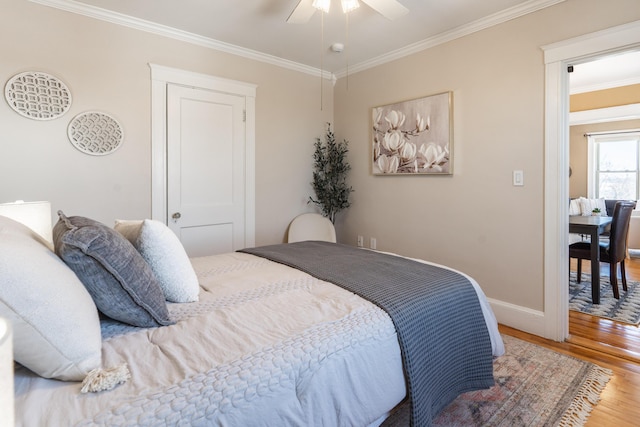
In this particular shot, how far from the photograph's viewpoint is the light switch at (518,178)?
8.74ft

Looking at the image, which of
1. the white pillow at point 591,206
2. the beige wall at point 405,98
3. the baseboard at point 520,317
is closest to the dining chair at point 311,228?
the beige wall at point 405,98

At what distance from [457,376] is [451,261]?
1.78 metres

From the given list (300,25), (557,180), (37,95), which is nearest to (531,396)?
(557,180)

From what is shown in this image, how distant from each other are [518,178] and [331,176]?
1.99 metres

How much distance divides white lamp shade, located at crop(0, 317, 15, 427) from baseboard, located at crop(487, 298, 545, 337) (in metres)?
3.08

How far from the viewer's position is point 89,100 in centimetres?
262

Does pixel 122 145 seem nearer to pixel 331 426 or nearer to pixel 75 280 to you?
pixel 75 280

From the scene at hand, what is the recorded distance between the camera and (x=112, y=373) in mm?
836

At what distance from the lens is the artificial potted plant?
406 centimetres

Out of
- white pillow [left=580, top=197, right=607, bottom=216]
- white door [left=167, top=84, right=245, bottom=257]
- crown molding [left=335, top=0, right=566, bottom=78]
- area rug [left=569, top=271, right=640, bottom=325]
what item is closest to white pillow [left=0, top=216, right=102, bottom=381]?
white door [left=167, top=84, right=245, bottom=257]

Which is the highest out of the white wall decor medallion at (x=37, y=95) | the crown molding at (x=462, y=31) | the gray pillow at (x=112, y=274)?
the crown molding at (x=462, y=31)

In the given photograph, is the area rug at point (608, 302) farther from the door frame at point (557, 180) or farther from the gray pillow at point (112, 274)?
the gray pillow at point (112, 274)

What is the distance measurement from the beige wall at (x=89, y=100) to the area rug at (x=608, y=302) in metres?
3.24

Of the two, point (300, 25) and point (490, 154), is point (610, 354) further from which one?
point (300, 25)
